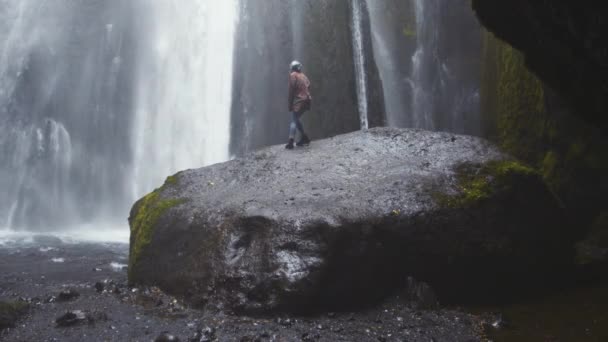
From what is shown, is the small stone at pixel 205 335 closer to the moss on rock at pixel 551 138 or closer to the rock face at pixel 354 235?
the rock face at pixel 354 235

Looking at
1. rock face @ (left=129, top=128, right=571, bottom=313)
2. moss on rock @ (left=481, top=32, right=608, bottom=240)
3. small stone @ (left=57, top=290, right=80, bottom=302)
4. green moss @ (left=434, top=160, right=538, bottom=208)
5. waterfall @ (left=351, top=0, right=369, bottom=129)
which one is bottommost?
small stone @ (left=57, top=290, right=80, bottom=302)

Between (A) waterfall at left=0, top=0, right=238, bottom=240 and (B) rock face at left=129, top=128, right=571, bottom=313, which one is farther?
(A) waterfall at left=0, top=0, right=238, bottom=240

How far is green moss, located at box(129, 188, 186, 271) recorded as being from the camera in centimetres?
637

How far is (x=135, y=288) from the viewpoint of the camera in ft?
19.9

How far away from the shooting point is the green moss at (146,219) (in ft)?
20.9

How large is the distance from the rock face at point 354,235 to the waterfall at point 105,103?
1422cm

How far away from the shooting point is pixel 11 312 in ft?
16.3

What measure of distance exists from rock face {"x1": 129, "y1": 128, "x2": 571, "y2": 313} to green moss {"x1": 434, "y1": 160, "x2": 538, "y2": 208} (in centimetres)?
1

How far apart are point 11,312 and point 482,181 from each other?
5977 mm

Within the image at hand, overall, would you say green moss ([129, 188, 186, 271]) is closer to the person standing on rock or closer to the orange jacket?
the person standing on rock

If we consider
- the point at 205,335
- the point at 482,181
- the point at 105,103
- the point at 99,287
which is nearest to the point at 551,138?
the point at 482,181

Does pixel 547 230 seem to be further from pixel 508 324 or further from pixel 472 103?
pixel 472 103

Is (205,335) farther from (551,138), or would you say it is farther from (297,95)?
(551,138)

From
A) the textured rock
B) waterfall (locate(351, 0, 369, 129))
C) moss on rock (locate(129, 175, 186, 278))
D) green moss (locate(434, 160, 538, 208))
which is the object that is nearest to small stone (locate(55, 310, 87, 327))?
moss on rock (locate(129, 175, 186, 278))
